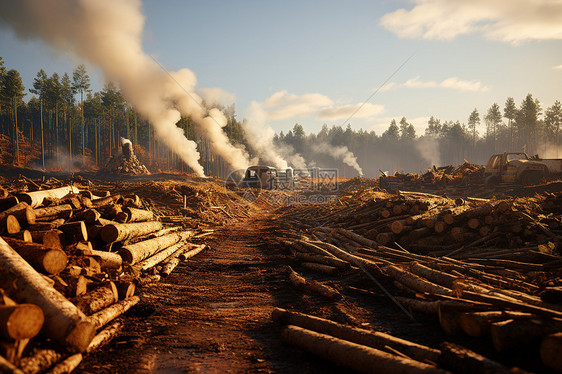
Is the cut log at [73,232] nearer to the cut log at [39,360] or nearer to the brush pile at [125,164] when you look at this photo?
the cut log at [39,360]

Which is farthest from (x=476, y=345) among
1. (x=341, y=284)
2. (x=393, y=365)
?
(x=341, y=284)

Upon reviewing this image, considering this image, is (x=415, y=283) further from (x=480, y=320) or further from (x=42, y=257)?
(x=42, y=257)

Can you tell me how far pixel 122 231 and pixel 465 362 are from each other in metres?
6.70

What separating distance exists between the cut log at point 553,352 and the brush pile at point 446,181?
21933 mm

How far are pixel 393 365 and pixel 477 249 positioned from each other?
20.3 feet

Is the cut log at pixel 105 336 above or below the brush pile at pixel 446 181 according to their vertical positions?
below

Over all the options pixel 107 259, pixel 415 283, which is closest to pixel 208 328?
pixel 107 259

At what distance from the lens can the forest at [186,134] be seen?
2377 inches

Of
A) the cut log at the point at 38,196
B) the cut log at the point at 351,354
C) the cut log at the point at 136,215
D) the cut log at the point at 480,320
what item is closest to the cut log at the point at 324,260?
the cut log at the point at 351,354

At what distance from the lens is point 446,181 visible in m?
23.7

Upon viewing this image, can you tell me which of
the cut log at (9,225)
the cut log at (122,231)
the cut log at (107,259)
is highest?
the cut log at (9,225)

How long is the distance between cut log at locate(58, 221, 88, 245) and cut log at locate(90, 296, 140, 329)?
5.96 feet

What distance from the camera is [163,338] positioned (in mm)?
4094

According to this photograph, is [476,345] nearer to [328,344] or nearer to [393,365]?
[393,365]
